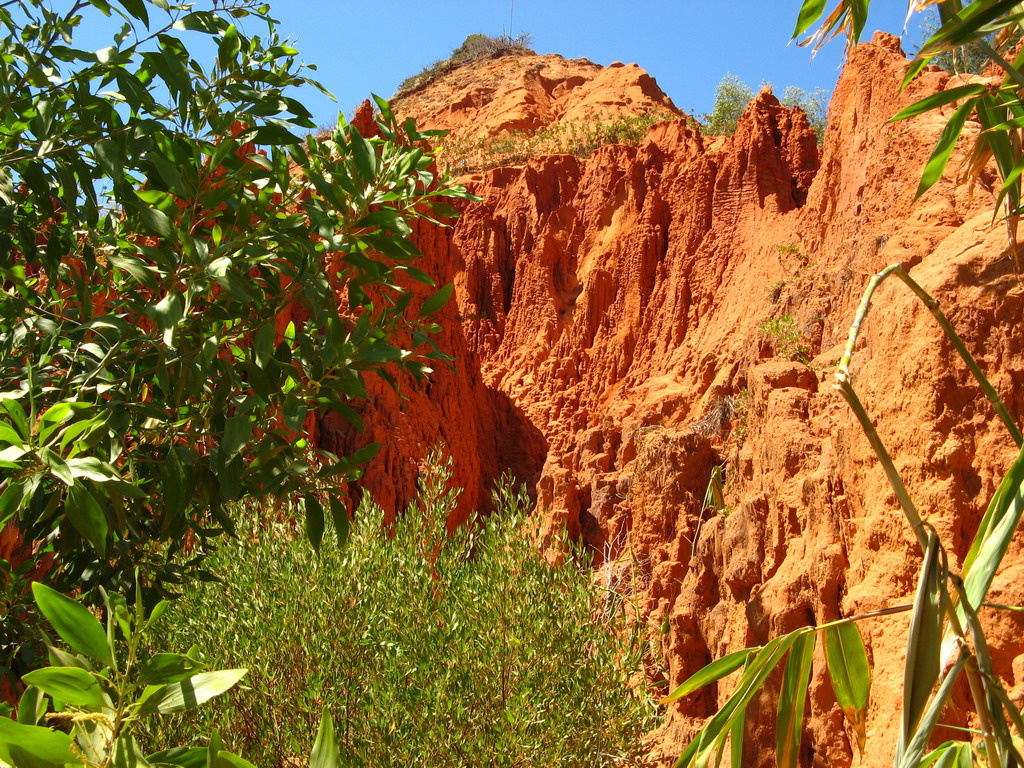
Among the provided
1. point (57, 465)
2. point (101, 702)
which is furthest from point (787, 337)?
point (101, 702)

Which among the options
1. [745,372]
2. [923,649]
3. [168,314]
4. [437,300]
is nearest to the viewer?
[923,649]

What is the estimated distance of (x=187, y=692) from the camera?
182cm

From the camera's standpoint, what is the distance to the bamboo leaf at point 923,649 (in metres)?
2.09

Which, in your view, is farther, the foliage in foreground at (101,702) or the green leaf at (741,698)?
the green leaf at (741,698)

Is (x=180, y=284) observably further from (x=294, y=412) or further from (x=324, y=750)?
(x=324, y=750)

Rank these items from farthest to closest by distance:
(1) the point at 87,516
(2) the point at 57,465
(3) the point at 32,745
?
(1) the point at 87,516
(2) the point at 57,465
(3) the point at 32,745

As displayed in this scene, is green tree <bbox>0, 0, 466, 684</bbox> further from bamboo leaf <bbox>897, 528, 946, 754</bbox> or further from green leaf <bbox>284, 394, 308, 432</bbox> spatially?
bamboo leaf <bbox>897, 528, 946, 754</bbox>

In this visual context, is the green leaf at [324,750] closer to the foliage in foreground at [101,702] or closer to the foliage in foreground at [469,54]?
the foliage in foreground at [101,702]

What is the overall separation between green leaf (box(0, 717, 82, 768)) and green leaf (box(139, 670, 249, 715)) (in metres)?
0.15

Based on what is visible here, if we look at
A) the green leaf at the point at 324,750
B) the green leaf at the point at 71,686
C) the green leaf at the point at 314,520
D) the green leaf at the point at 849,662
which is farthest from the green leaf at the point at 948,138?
the green leaf at the point at 71,686

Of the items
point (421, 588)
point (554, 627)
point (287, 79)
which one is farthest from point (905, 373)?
point (287, 79)

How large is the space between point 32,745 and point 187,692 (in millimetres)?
272

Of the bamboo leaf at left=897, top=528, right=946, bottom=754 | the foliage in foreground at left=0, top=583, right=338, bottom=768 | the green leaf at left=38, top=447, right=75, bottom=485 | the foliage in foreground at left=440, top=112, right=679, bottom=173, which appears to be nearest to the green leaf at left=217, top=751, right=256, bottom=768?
the foliage in foreground at left=0, top=583, right=338, bottom=768

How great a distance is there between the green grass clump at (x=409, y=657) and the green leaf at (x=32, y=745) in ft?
19.1
